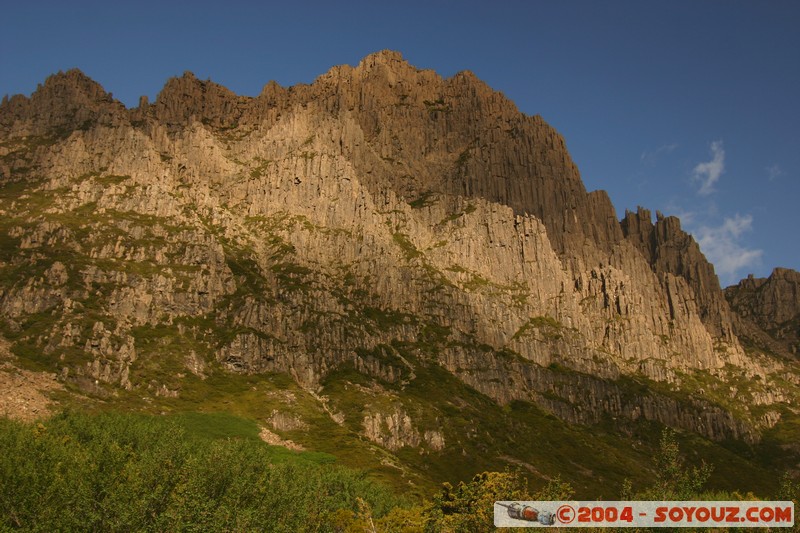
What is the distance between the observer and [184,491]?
66875 millimetres

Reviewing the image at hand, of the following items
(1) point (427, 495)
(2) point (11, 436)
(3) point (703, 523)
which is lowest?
(1) point (427, 495)

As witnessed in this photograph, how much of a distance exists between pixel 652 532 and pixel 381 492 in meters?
68.9

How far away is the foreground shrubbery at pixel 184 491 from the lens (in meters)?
63.6

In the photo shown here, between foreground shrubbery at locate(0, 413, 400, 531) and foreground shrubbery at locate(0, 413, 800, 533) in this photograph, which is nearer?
foreground shrubbery at locate(0, 413, 400, 531)

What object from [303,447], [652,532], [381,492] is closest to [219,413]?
[303,447]

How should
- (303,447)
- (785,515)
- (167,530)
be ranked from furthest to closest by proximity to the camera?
(303,447)
(167,530)
(785,515)

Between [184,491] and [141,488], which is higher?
[184,491]

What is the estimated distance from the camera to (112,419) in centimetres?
12600

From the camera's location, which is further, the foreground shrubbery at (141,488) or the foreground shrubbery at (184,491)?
the foreground shrubbery at (184,491)

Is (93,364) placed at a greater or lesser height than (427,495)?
greater

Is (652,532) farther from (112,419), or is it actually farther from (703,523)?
(112,419)

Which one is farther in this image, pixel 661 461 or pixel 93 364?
pixel 93 364

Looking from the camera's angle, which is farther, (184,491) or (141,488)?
(141,488)

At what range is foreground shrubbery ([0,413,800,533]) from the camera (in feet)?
209
